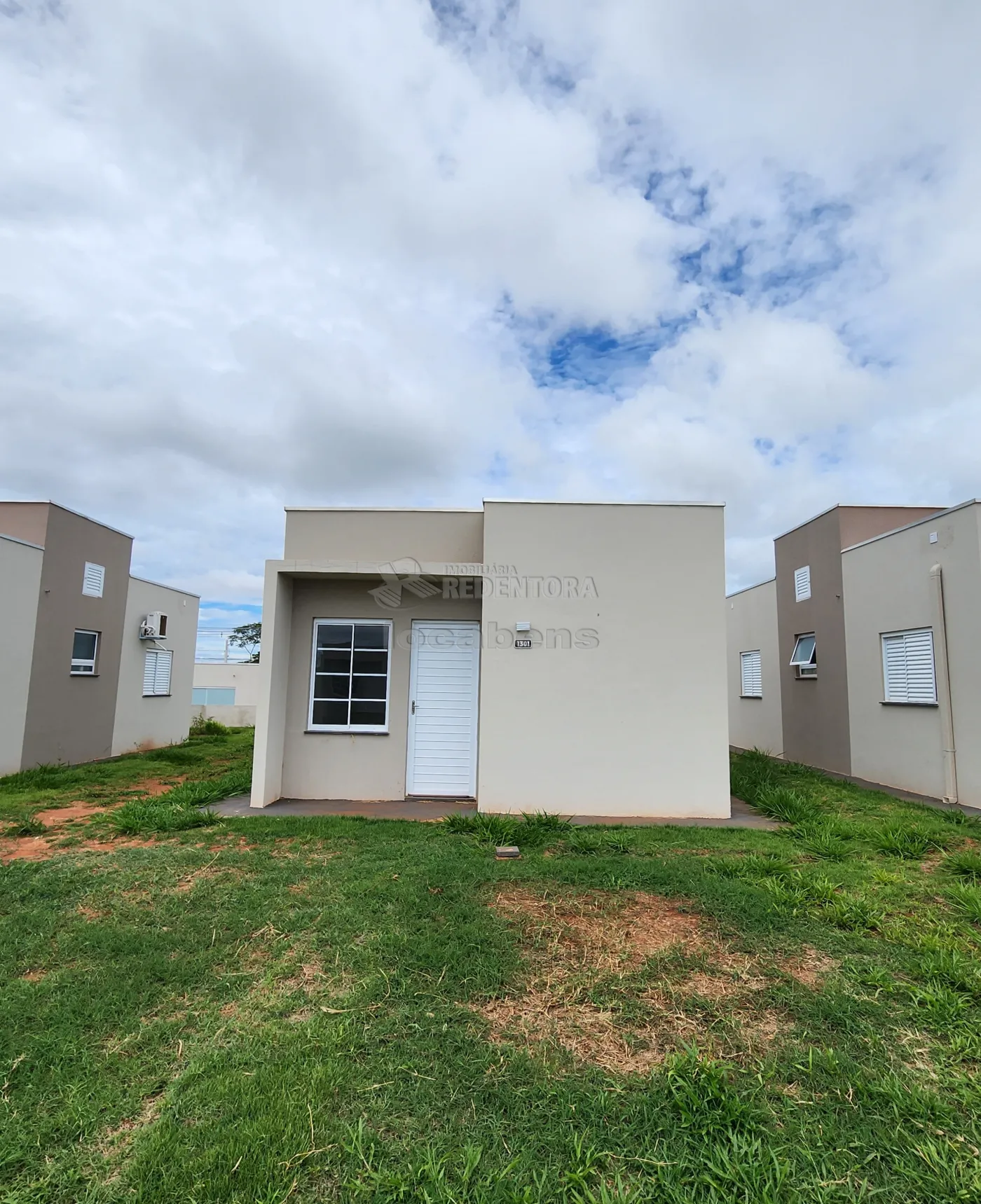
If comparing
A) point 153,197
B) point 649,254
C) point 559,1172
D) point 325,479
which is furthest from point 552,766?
point 325,479

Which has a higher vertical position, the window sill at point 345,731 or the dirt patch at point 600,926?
the window sill at point 345,731

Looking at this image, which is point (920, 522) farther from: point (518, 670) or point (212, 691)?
point (212, 691)

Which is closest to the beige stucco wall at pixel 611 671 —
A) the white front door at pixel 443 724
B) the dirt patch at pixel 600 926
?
the white front door at pixel 443 724

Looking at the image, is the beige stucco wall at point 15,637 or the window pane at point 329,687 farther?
the beige stucco wall at point 15,637

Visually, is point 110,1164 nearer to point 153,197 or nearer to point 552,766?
point 552,766

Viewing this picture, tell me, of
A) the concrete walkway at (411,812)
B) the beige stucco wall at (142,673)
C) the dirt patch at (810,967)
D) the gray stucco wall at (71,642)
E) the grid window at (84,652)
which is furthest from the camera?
the beige stucco wall at (142,673)

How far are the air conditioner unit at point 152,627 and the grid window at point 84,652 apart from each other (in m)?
1.33

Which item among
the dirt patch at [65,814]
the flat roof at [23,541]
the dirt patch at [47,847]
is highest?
the flat roof at [23,541]

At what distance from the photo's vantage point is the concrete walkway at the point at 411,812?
7.03m

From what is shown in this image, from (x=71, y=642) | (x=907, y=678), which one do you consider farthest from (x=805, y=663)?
(x=71, y=642)

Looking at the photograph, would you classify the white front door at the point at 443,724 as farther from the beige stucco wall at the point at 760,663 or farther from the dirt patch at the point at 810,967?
the beige stucco wall at the point at 760,663

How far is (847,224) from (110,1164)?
1118cm

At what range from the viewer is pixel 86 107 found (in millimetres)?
6723

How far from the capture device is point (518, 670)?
755 cm
